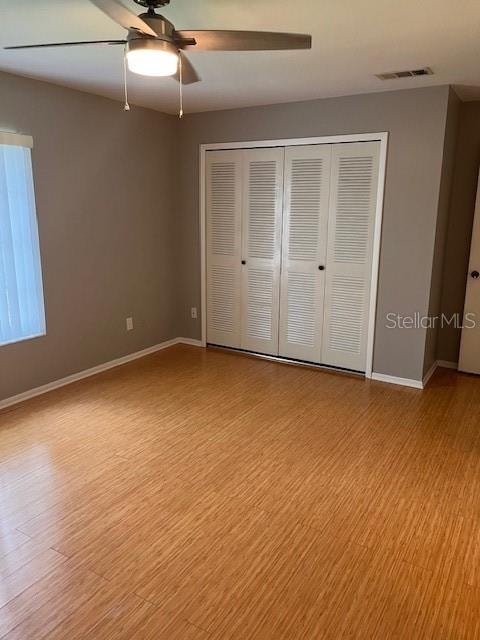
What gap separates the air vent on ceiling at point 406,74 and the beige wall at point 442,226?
18.9 inches

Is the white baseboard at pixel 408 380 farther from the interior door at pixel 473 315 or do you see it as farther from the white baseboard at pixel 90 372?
the white baseboard at pixel 90 372

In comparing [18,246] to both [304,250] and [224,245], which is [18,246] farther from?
[304,250]

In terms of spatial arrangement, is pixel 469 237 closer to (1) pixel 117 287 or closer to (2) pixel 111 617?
(1) pixel 117 287

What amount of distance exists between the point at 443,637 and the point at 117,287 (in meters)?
3.61

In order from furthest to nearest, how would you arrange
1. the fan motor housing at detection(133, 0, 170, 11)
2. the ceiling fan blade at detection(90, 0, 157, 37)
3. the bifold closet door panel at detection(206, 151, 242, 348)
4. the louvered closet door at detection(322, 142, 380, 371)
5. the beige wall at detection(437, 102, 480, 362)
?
1. the bifold closet door panel at detection(206, 151, 242, 348)
2. the beige wall at detection(437, 102, 480, 362)
3. the louvered closet door at detection(322, 142, 380, 371)
4. the fan motor housing at detection(133, 0, 170, 11)
5. the ceiling fan blade at detection(90, 0, 157, 37)

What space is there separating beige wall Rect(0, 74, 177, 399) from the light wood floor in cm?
45

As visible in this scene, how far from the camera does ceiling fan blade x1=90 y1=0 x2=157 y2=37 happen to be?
159 centimetres

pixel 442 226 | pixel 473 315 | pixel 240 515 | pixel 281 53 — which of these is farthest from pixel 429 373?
pixel 281 53

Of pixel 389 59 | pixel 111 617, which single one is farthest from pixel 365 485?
pixel 389 59

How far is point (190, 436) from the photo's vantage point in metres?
3.15

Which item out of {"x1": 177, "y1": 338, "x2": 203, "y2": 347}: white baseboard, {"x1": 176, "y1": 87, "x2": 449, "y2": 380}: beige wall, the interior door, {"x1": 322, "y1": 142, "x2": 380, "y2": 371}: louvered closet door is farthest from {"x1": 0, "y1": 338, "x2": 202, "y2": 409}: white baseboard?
the interior door

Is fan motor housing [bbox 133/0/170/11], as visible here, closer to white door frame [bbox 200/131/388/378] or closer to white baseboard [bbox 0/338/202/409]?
white door frame [bbox 200/131/388/378]

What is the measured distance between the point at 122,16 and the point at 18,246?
2256mm

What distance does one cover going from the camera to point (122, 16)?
1702 mm
